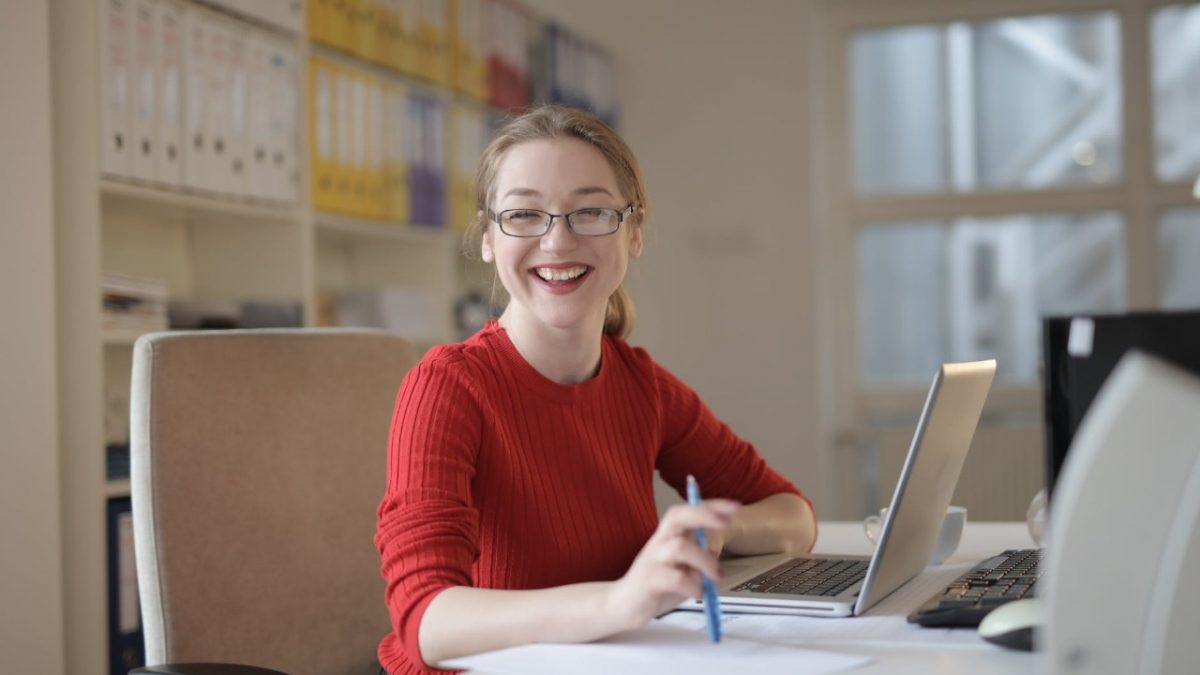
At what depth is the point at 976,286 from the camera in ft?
16.5

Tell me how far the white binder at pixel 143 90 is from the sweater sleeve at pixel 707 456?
1.29 m

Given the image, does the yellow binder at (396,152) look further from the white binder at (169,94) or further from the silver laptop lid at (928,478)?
the silver laptop lid at (928,478)

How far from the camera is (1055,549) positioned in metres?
0.75

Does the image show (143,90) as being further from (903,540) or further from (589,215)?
(903,540)

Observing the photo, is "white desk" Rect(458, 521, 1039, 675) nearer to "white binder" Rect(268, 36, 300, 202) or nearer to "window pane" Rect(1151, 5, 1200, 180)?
"white binder" Rect(268, 36, 300, 202)

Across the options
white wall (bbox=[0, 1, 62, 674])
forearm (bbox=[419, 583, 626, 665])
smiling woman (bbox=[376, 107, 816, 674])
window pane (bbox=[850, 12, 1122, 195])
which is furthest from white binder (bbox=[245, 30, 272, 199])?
window pane (bbox=[850, 12, 1122, 195])

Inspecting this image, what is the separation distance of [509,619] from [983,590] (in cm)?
54

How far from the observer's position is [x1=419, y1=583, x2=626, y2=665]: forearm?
112 cm

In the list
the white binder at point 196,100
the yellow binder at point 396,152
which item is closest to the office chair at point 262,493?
the white binder at point 196,100

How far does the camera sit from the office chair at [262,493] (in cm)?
150

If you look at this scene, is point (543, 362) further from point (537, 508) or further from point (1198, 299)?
point (1198, 299)

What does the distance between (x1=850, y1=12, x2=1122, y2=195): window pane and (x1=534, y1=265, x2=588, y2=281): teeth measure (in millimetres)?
3721

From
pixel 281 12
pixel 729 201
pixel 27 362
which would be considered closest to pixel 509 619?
pixel 27 362

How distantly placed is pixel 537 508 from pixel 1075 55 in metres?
4.12
